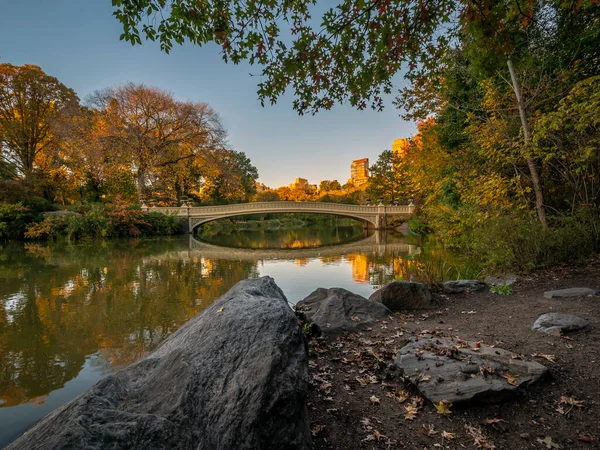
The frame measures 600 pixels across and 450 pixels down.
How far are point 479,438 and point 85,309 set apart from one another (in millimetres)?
5568

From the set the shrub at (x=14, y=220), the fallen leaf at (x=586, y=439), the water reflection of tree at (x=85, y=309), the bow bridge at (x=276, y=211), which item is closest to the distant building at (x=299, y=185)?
the bow bridge at (x=276, y=211)

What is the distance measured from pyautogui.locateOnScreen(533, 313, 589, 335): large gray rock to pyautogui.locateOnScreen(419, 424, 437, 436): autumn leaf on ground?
1764 mm

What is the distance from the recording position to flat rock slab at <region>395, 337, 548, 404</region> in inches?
79.4

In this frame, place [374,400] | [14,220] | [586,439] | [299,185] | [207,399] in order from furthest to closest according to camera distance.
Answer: [299,185]
[14,220]
[374,400]
[586,439]
[207,399]

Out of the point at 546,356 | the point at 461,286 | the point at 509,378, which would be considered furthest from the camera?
the point at 461,286

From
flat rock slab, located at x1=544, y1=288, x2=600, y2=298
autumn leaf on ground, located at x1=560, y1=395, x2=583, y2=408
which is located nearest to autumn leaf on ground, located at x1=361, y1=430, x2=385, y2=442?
autumn leaf on ground, located at x1=560, y1=395, x2=583, y2=408

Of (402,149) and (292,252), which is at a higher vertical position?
(402,149)

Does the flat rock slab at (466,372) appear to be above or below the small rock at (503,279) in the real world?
below

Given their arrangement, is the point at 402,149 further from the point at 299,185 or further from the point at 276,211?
the point at 299,185

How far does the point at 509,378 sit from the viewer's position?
6.86 feet

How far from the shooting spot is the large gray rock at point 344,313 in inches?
144

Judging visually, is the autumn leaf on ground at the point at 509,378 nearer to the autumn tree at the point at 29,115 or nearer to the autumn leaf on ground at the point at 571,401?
the autumn leaf on ground at the point at 571,401

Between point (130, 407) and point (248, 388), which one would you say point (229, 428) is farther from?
point (130, 407)

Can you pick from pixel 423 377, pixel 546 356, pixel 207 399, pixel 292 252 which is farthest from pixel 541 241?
pixel 292 252
